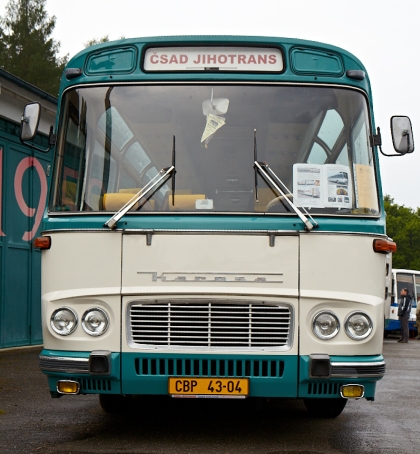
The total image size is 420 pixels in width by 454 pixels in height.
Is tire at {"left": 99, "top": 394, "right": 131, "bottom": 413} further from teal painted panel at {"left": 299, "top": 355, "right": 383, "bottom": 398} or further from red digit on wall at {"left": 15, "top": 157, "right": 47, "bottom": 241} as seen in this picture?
red digit on wall at {"left": 15, "top": 157, "right": 47, "bottom": 241}

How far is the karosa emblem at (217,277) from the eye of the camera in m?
6.13

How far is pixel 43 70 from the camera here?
4762 cm

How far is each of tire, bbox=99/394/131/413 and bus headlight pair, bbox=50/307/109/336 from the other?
1.51m

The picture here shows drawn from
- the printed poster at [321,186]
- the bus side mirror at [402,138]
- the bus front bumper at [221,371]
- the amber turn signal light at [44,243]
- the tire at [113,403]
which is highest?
the bus side mirror at [402,138]

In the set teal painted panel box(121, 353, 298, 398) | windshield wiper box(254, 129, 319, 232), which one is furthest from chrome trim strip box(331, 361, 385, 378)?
windshield wiper box(254, 129, 319, 232)

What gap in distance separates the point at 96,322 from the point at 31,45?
148 ft

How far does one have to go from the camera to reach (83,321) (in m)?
6.23

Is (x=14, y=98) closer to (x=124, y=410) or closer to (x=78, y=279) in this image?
(x=124, y=410)

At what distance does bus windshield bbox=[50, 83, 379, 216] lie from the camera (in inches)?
251

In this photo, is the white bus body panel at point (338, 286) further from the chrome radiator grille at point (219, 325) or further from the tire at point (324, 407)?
the tire at point (324, 407)

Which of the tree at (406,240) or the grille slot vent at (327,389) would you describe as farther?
the tree at (406,240)

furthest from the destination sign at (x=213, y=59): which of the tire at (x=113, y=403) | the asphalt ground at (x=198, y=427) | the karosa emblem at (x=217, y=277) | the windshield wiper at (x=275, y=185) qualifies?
the tire at (x=113, y=403)

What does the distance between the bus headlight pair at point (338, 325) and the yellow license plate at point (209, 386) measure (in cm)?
63

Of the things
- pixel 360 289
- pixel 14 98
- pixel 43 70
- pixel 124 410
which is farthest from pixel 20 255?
pixel 43 70
